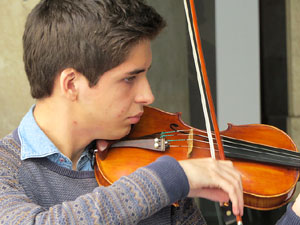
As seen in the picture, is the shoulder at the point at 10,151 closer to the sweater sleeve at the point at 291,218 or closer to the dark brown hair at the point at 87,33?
the dark brown hair at the point at 87,33

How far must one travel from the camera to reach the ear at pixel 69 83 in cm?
105

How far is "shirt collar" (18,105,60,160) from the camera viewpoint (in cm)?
103

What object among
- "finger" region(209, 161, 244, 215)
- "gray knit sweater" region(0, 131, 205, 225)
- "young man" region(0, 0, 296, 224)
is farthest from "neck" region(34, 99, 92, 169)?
"finger" region(209, 161, 244, 215)

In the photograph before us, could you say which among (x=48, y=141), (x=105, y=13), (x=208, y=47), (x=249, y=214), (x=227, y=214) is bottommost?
(x=249, y=214)

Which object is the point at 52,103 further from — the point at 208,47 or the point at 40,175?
the point at 208,47

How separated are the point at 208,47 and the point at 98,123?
1089 millimetres

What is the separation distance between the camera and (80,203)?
811 millimetres

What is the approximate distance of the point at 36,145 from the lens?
103 cm

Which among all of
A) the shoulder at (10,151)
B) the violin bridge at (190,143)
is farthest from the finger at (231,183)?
the shoulder at (10,151)

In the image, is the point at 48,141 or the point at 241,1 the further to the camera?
the point at 241,1

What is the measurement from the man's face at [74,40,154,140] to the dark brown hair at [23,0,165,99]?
2cm

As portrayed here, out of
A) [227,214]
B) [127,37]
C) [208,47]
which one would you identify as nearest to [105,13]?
[127,37]

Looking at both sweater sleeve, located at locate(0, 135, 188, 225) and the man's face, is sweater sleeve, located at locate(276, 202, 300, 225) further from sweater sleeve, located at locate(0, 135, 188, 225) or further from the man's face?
the man's face

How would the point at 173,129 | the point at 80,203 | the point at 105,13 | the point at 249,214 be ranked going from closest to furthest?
1. the point at 80,203
2. the point at 105,13
3. the point at 173,129
4. the point at 249,214
